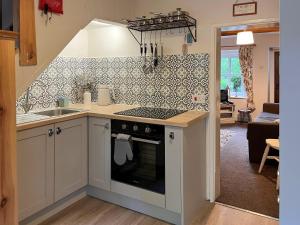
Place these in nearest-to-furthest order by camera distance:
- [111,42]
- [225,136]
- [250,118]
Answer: [111,42] → [225,136] → [250,118]

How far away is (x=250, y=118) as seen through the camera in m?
7.12

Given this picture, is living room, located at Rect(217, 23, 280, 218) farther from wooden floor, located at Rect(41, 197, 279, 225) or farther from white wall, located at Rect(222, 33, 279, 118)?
wooden floor, located at Rect(41, 197, 279, 225)

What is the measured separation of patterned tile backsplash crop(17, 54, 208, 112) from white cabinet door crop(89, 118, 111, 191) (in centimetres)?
62

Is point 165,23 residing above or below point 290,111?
above

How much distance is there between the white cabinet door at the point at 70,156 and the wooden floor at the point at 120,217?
19 centimetres

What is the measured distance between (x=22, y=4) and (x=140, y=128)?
4.29 ft

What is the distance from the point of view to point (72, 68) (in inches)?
130

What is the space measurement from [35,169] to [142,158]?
0.91 metres

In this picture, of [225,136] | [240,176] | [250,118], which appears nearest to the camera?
[240,176]

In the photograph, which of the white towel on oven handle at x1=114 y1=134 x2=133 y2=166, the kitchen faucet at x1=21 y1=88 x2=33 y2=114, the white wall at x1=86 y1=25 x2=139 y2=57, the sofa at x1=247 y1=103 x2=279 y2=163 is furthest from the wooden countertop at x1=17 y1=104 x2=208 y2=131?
the sofa at x1=247 y1=103 x2=279 y2=163

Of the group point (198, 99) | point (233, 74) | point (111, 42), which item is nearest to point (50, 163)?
point (198, 99)

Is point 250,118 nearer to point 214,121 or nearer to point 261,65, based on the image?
point 261,65

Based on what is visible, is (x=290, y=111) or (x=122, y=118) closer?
(x=290, y=111)

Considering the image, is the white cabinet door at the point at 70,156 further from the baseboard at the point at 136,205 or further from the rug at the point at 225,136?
the rug at the point at 225,136
